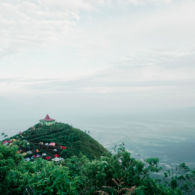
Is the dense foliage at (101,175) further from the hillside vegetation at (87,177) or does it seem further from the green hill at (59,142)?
the green hill at (59,142)

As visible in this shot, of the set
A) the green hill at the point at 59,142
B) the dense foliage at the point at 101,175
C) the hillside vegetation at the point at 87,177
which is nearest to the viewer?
the hillside vegetation at the point at 87,177

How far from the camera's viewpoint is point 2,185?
5.54m

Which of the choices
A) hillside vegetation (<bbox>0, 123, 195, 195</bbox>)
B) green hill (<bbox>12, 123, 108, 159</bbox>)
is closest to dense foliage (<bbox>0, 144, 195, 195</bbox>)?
hillside vegetation (<bbox>0, 123, 195, 195</bbox>)

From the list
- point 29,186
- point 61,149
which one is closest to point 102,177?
point 29,186

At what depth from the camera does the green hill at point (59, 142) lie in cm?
2484

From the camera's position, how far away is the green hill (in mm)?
24844

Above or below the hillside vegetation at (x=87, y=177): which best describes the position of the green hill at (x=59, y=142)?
below

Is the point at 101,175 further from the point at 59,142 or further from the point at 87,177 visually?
the point at 59,142

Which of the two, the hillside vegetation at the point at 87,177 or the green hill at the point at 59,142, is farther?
the green hill at the point at 59,142

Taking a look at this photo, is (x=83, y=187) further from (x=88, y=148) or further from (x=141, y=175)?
(x=88, y=148)

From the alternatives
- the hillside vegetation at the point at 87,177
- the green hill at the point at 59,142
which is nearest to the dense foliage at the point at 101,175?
the hillside vegetation at the point at 87,177

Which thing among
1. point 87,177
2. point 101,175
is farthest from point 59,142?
point 101,175

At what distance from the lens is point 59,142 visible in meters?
28.7

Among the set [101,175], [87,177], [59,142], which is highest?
[101,175]
